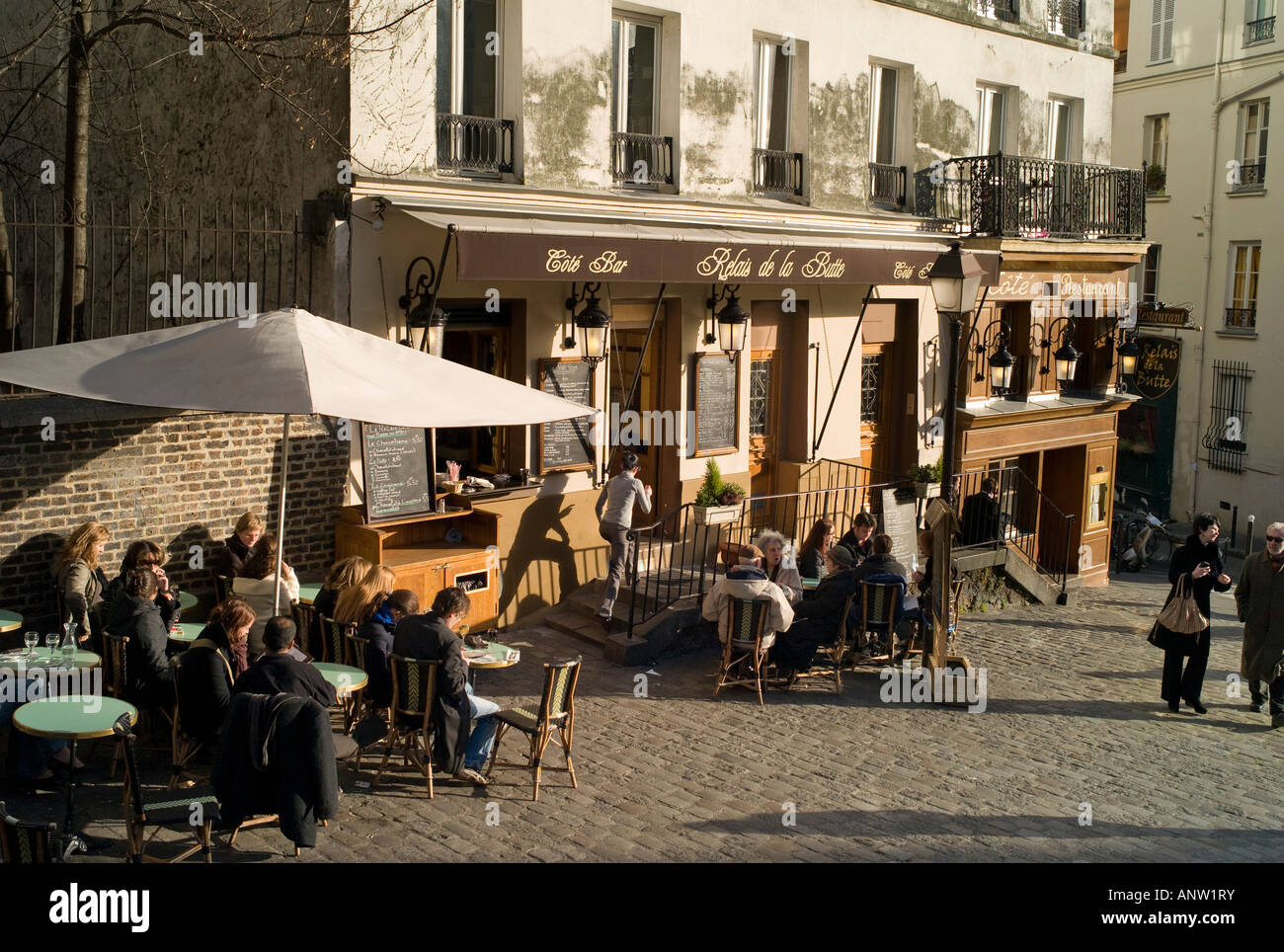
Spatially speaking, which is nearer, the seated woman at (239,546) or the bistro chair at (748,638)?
the seated woman at (239,546)

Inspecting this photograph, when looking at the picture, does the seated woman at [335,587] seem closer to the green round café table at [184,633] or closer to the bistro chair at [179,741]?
the green round café table at [184,633]

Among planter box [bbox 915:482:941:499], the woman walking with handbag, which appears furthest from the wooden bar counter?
planter box [bbox 915:482:941:499]

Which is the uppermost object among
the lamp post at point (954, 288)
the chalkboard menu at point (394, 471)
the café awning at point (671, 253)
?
the café awning at point (671, 253)

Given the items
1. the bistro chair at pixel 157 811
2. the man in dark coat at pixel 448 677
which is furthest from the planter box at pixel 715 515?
the bistro chair at pixel 157 811

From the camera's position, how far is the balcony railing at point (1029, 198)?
17.4 metres

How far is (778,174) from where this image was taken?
1567cm

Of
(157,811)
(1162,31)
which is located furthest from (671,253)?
(1162,31)

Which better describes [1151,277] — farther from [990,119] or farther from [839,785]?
[839,785]

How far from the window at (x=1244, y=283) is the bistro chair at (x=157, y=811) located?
2702 cm

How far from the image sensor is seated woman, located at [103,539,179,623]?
8711 millimetres

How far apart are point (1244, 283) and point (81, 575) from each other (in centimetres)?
2676

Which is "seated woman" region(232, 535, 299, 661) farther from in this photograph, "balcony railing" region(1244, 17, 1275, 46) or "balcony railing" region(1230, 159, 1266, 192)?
"balcony railing" region(1244, 17, 1275, 46)
